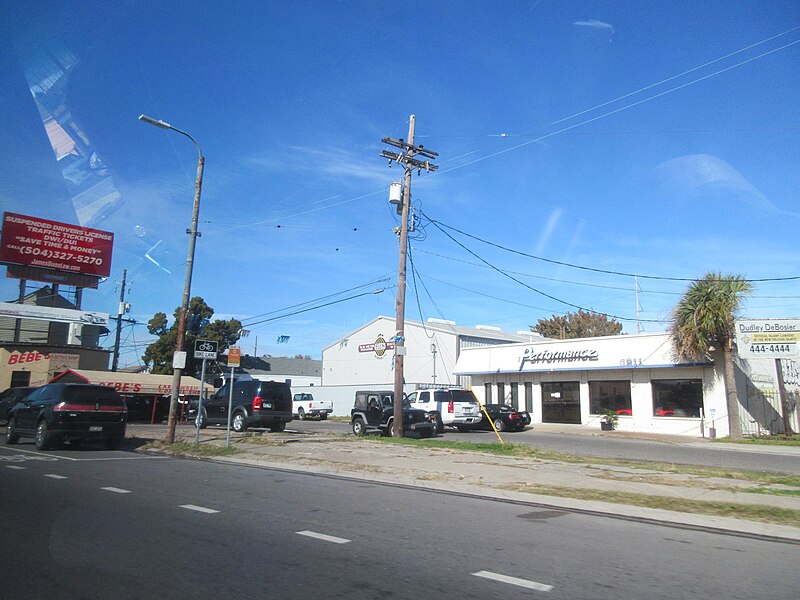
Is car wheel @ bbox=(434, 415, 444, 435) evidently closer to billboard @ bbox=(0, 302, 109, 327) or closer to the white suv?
the white suv

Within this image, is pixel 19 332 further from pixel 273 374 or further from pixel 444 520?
pixel 444 520

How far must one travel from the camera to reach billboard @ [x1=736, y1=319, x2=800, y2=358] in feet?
81.9

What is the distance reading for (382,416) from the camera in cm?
2388

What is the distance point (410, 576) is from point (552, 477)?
751cm

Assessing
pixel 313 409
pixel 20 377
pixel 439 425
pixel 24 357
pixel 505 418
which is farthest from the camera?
pixel 313 409

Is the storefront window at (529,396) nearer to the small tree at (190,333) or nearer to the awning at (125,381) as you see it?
the awning at (125,381)

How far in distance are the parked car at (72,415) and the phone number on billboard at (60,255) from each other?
30.7m

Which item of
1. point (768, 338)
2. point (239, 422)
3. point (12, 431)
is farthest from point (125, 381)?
point (768, 338)

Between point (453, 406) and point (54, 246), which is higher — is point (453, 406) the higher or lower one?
the lower one

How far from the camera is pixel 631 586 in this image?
17.1 feet

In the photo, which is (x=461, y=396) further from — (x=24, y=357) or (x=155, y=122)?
(x=24, y=357)

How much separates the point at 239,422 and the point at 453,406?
32.6ft

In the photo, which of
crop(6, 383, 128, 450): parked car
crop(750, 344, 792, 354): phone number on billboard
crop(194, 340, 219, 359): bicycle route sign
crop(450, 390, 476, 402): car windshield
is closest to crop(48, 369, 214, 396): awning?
crop(6, 383, 128, 450): parked car

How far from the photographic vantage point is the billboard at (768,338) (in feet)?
81.9
